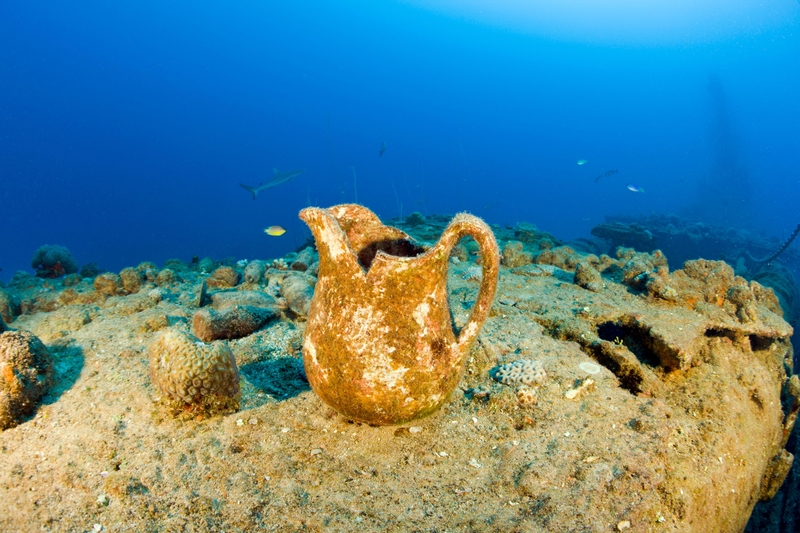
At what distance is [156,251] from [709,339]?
7401 cm

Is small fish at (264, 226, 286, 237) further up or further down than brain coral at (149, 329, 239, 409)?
further down

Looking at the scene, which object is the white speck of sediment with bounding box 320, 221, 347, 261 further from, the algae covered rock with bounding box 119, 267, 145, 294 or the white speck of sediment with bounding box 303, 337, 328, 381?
the algae covered rock with bounding box 119, 267, 145, 294

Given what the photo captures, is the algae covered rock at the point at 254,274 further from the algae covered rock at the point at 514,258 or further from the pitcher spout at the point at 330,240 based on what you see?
the pitcher spout at the point at 330,240

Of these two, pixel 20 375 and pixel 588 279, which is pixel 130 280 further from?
pixel 588 279

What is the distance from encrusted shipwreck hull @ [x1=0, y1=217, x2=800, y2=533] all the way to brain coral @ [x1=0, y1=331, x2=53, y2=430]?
0.12 metres

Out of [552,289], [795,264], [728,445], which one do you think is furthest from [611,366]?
[795,264]

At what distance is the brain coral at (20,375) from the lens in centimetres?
275

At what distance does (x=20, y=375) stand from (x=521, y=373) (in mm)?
3985

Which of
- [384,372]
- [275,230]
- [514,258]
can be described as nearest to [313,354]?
[384,372]

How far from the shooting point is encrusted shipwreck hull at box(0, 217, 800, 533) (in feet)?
6.87

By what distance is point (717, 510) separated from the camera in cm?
280

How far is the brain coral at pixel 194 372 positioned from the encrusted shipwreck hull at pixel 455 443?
17 centimetres

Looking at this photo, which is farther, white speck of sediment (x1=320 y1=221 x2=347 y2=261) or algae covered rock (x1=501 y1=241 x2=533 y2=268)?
algae covered rock (x1=501 y1=241 x2=533 y2=268)

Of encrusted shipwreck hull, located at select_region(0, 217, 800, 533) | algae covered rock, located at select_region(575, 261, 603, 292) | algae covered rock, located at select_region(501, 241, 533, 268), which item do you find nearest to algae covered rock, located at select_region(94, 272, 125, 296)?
encrusted shipwreck hull, located at select_region(0, 217, 800, 533)
